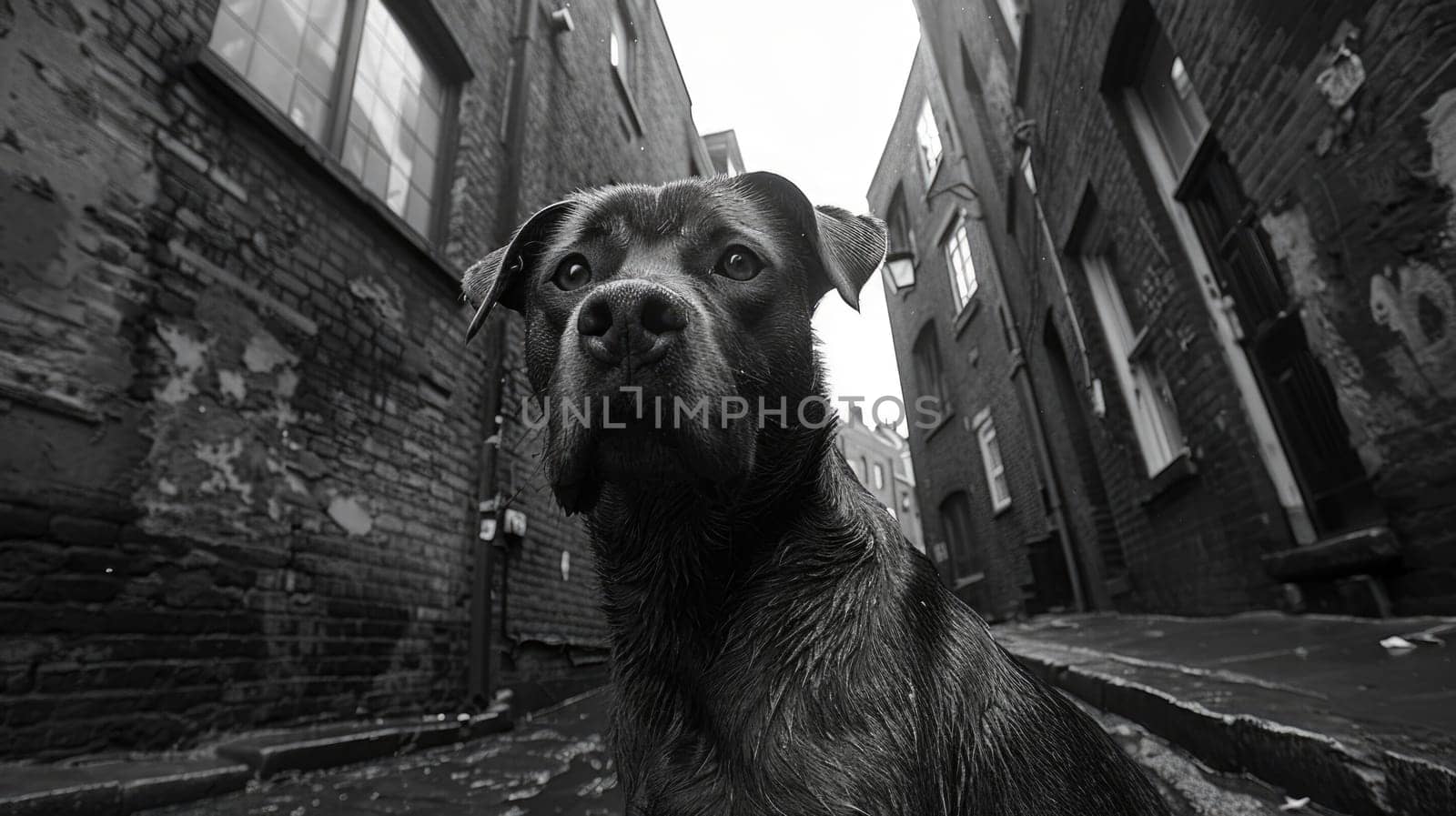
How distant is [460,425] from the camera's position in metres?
5.54

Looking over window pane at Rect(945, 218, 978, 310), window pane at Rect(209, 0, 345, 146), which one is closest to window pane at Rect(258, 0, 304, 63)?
window pane at Rect(209, 0, 345, 146)

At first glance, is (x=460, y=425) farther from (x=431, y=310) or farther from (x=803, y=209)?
(x=803, y=209)

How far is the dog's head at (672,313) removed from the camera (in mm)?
1374

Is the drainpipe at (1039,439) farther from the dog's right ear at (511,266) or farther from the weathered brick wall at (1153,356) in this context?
the dog's right ear at (511,266)

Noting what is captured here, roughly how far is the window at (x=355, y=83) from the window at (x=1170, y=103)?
19.7 ft

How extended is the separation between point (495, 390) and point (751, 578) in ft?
16.6

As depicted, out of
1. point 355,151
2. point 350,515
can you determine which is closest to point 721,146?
point 355,151

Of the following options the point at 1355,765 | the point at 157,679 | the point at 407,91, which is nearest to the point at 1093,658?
the point at 1355,765

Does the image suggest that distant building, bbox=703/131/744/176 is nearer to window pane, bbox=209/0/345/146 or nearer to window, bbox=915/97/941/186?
window, bbox=915/97/941/186

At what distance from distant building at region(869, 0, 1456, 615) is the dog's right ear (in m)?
3.31

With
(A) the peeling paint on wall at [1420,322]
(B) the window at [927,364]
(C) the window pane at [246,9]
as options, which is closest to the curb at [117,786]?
(C) the window pane at [246,9]

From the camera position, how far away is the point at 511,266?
1986 mm

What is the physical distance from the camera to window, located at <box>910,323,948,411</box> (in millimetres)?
16734

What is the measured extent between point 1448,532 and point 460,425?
5.88m
